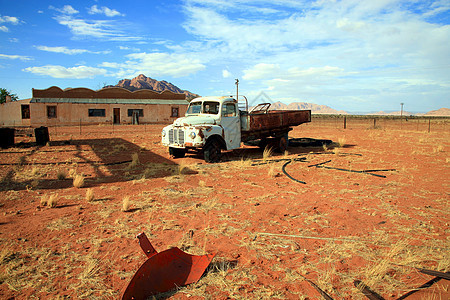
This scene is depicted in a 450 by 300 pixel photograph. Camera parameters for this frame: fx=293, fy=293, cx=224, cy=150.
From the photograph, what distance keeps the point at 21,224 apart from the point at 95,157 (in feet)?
24.7

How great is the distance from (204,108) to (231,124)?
1298mm

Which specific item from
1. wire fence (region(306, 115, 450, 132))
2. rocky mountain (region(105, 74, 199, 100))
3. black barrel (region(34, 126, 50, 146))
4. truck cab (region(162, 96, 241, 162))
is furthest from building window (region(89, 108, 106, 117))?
rocky mountain (region(105, 74, 199, 100))

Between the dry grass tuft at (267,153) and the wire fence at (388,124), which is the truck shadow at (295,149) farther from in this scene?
the wire fence at (388,124)

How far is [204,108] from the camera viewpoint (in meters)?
11.8

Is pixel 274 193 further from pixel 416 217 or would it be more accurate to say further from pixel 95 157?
pixel 95 157

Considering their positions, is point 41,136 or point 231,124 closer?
point 231,124

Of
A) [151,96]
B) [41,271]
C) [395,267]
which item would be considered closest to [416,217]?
[395,267]

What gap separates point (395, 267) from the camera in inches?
148

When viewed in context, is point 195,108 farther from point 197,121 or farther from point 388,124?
point 388,124

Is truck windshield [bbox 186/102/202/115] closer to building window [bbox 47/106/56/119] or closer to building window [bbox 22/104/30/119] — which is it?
building window [bbox 47/106/56/119]

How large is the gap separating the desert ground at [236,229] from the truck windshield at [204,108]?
2.96 m

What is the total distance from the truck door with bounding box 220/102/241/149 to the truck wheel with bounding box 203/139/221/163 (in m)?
0.51

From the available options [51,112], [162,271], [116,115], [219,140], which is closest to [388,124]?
[116,115]

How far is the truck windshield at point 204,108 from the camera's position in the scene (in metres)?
11.5
